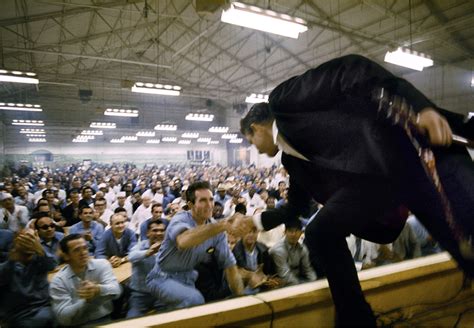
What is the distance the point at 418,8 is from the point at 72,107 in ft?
61.4

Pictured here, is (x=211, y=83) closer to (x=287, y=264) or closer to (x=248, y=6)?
(x=248, y=6)

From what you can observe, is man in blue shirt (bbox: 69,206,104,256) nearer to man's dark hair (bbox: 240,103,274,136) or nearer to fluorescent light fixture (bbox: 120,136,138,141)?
man's dark hair (bbox: 240,103,274,136)

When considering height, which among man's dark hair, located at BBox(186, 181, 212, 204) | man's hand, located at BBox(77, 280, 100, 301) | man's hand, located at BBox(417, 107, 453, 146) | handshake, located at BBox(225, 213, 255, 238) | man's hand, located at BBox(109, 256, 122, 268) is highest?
man's hand, located at BBox(417, 107, 453, 146)

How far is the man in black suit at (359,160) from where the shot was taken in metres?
0.86

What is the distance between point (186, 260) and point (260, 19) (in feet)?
10.7

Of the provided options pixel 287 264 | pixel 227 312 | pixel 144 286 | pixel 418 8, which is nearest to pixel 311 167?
pixel 227 312

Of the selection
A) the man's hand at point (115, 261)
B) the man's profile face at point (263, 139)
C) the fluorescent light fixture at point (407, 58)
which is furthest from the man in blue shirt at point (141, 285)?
the fluorescent light fixture at point (407, 58)

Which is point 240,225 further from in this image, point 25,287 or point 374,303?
point 25,287

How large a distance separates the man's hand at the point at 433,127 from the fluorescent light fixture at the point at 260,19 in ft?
12.1

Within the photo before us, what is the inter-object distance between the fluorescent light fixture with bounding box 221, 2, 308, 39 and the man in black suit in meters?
3.45

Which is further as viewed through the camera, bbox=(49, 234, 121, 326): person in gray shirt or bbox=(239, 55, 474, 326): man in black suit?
bbox=(49, 234, 121, 326): person in gray shirt

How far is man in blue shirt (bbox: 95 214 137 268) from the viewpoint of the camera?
3.89 m

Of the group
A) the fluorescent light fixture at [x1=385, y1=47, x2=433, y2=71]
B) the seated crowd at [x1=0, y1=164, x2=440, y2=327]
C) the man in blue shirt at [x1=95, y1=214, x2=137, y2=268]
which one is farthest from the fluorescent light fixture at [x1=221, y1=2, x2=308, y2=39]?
the man in blue shirt at [x1=95, y1=214, x2=137, y2=268]

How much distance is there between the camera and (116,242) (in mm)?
3947
